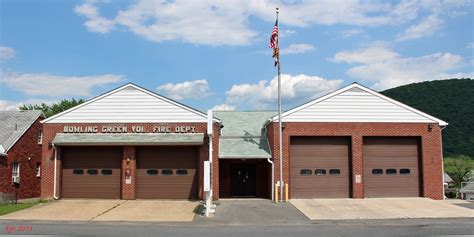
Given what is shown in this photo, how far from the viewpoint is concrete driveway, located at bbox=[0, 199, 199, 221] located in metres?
18.4

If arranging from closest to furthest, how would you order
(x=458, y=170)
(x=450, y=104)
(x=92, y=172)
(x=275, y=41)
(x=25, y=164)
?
1. (x=275, y=41)
2. (x=92, y=172)
3. (x=25, y=164)
4. (x=458, y=170)
5. (x=450, y=104)

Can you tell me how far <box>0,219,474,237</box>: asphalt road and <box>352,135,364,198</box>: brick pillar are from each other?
23.6ft

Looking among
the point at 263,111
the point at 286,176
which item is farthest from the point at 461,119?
the point at 286,176

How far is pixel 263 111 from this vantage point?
31.2 m

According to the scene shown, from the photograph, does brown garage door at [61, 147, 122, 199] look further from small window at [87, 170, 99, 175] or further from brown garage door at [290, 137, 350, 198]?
brown garage door at [290, 137, 350, 198]

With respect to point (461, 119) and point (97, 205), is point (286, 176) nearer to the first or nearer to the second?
point (97, 205)

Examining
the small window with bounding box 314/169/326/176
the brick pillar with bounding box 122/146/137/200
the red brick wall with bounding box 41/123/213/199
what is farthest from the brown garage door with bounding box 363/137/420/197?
the brick pillar with bounding box 122/146/137/200

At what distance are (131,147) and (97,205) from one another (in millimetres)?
3669

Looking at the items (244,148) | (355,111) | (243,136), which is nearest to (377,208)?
(355,111)

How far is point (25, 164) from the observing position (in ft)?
109

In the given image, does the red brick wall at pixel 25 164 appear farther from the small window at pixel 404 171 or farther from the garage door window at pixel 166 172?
the small window at pixel 404 171

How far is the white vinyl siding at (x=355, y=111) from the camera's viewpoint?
82.0ft

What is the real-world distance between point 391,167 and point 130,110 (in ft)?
47.1

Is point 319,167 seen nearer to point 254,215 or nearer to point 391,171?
point 391,171
